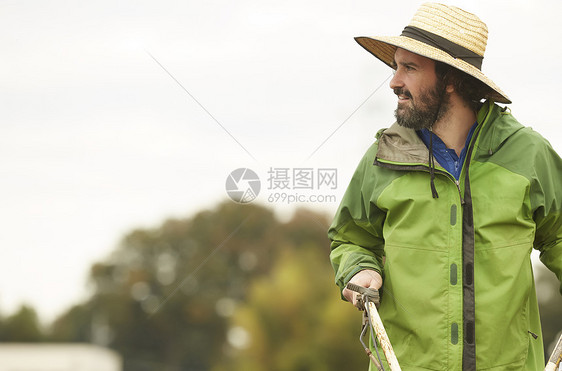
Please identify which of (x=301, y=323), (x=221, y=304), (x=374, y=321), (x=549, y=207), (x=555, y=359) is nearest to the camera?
(x=555, y=359)

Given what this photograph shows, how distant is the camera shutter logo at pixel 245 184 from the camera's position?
256 inches

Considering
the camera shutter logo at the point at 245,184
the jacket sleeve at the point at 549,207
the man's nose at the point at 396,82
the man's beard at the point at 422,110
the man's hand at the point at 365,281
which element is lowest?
the camera shutter logo at the point at 245,184

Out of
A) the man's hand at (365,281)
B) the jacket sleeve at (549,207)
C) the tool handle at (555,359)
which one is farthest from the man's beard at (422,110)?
the tool handle at (555,359)

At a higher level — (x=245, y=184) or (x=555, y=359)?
(x=555, y=359)

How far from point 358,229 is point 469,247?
42cm

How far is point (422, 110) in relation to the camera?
8.92 ft

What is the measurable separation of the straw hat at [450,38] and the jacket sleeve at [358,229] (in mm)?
378

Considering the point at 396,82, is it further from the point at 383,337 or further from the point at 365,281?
the point at 383,337

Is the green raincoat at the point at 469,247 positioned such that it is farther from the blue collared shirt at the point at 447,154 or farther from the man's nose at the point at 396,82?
the man's nose at the point at 396,82

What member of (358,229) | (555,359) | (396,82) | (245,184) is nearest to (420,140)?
(396,82)

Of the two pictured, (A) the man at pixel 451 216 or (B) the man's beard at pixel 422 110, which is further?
(B) the man's beard at pixel 422 110

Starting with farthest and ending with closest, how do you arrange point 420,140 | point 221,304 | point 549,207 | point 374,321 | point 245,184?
point 221,304 → point 245,184 → point 420,140 → point 549,207 → point 374,321

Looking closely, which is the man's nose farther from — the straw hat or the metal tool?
the metal tool

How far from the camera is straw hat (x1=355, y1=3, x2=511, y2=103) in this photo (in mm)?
2730
